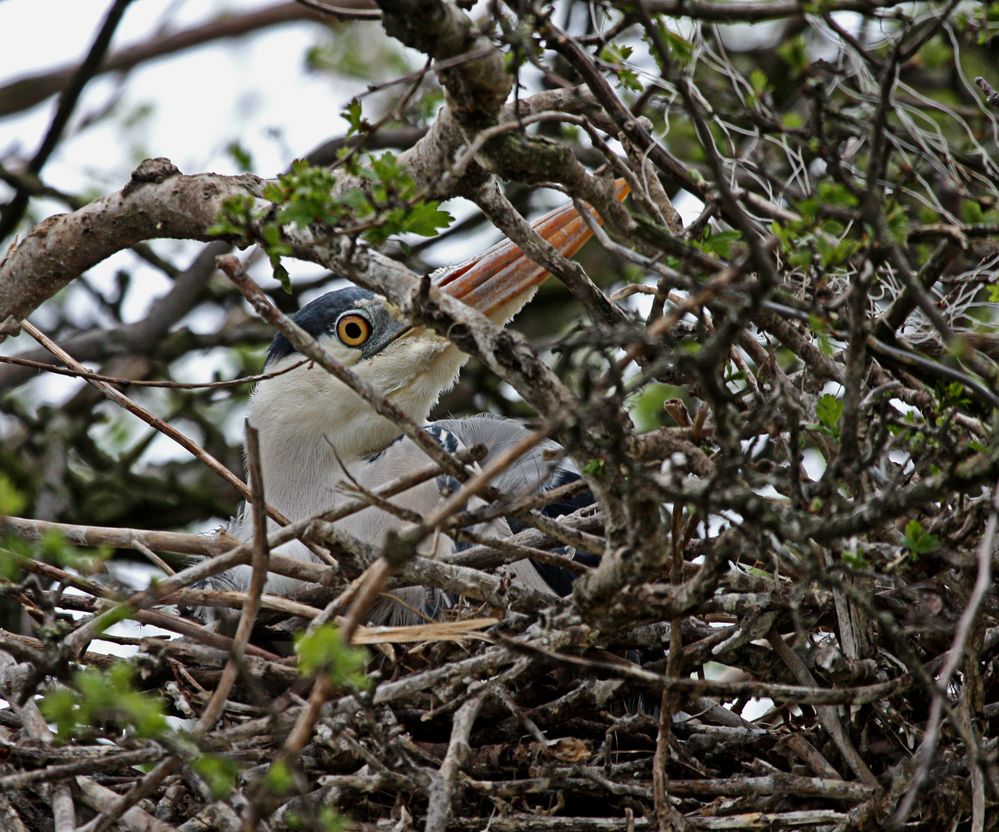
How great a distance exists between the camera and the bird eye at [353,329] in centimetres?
307

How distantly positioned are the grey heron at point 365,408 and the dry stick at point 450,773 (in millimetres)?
949

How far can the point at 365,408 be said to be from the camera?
3105mm

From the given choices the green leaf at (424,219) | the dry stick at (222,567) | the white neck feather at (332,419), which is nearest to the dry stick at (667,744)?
the dry stick at (222,567)

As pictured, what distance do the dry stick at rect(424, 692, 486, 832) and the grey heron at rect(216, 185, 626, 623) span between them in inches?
37.4

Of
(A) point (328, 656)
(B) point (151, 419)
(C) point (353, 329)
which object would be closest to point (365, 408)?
(C) point (353, 329)

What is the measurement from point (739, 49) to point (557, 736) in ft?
9.93

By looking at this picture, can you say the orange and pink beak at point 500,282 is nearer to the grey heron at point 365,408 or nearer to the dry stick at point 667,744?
the grey heron at point 365,408

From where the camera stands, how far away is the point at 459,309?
1753mm

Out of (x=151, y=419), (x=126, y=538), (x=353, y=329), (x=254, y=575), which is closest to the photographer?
(x=254, y=575)

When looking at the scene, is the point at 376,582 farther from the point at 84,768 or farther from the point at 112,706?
the point at 84,768

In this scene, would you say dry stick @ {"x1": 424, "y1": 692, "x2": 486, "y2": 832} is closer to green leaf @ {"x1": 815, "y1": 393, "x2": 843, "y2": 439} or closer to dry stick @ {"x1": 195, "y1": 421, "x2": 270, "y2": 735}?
dry stick @ {"x1": 195, "y1": 421, "x2": 270, "y2": 735}

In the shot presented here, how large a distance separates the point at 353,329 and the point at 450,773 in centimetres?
147

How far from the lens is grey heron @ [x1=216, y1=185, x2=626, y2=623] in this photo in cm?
292

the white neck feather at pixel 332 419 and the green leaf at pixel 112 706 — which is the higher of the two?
the white neck feather at pixel 332 419
